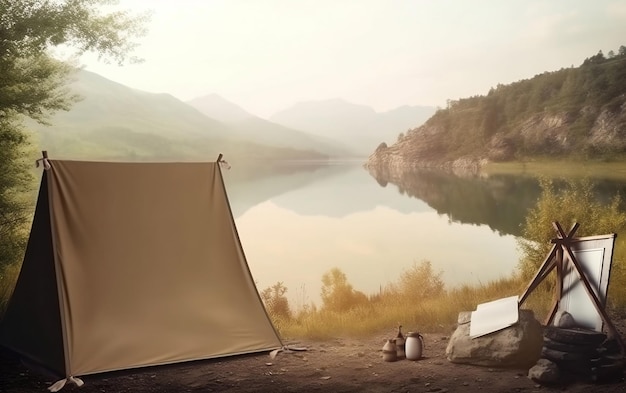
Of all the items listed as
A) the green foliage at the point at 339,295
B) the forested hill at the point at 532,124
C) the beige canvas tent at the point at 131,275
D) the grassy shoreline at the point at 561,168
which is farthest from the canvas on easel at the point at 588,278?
the forested hill at the point at 532,124

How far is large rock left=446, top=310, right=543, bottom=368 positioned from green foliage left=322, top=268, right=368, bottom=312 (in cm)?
385

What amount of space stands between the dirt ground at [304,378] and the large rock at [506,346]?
2.8 inches

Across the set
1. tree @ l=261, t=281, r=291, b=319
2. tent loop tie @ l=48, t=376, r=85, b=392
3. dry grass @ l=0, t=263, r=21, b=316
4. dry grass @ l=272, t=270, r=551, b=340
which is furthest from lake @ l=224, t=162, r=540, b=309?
tent loop tie @ l=48, t=376, r=85, b=392

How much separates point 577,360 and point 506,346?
59cm

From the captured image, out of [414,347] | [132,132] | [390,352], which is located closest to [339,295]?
[390,352]

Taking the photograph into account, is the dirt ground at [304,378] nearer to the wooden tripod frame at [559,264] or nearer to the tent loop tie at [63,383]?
the tent loop tie at [63,383]

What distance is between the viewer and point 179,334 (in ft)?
19.4

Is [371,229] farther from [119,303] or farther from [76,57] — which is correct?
[119,303]

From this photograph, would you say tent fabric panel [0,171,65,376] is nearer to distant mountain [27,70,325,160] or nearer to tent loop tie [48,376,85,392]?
tent loop tie [48,376,85,392]

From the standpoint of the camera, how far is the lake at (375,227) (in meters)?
12.4

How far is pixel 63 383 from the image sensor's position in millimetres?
5273

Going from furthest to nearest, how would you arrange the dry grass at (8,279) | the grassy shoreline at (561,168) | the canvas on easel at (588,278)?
the grassy shoreline at (561,168)
the dry grass at (8,279)
the canvas on easel at (588,278)

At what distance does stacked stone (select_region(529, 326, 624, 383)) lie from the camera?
207 inches

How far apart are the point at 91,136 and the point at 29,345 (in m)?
19.5
